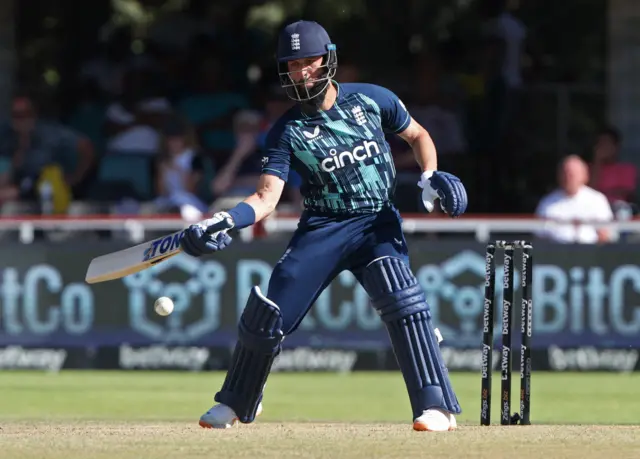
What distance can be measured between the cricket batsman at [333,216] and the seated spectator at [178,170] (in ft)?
21.7

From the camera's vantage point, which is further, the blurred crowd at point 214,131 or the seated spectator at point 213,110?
the seated spectator at point 213,110

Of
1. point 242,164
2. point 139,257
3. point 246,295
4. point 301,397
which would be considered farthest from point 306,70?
point 242,164

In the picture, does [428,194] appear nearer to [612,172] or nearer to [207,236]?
[207,236]

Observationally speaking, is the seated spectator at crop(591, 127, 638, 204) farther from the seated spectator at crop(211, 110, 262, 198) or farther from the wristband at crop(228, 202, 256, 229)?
the wristband at crop(228, 202, 256, 229)

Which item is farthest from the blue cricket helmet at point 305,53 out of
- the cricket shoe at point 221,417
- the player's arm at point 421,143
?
the cricket shoe at point 221,417

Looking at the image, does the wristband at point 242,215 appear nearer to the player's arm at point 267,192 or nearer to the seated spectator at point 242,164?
the player's arm at point 267,192

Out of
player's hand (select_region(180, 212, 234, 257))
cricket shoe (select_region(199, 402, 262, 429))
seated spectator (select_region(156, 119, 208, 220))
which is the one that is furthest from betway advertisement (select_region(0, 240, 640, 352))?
player's hand (select_region(180, 212, 234, 257))

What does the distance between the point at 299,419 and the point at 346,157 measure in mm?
2663

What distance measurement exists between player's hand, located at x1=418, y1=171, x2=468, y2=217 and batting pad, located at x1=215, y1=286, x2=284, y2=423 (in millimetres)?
963

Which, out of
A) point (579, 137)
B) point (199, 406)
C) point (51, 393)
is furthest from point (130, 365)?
point (579, 137)

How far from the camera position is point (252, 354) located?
777 centimetres

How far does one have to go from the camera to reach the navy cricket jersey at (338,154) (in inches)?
301

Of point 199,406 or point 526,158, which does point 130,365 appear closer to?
point 199,406

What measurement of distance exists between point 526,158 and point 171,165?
379 centimetres
